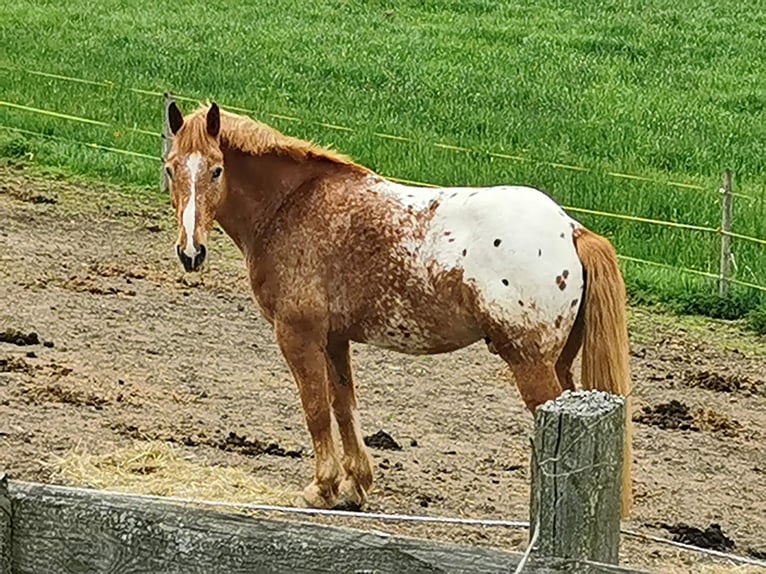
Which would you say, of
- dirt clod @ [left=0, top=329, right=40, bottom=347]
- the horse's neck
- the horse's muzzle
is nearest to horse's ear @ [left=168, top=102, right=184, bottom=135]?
the horse's neck

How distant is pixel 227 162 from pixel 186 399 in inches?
87.2

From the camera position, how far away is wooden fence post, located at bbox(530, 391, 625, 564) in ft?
9.13

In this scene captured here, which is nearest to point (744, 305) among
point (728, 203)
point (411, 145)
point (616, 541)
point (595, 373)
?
point (728, 203)

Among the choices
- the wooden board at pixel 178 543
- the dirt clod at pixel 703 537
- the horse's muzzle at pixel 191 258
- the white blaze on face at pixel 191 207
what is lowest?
the dirt clod at pixel 703 537

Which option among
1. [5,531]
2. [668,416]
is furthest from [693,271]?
[5,531]

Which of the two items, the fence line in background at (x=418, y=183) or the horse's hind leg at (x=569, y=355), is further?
the fence line in background at (x=418, y=183)

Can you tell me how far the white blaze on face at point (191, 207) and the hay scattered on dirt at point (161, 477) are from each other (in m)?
1.20

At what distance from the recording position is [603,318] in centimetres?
551

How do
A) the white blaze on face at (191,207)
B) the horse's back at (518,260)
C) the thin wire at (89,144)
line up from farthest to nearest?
the thin wire at (89,144)
the white blaze on face at (191,207)
the horse's back at (518,260)

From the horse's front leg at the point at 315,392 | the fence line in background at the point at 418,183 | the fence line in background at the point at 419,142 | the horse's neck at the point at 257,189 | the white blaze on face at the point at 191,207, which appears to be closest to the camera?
the white blaze on face at the point at 191,207

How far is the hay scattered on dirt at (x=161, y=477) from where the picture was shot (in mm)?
6340

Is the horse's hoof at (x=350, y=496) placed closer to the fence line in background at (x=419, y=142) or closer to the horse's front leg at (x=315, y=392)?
the horse's front leg at (x=315, y=392)

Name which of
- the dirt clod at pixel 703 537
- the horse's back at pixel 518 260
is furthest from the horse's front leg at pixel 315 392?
the dirt clod at pixel 703 537

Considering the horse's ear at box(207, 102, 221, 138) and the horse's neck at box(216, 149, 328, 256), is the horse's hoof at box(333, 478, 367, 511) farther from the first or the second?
the horse's ear at box(207, 102, 221, 138)
